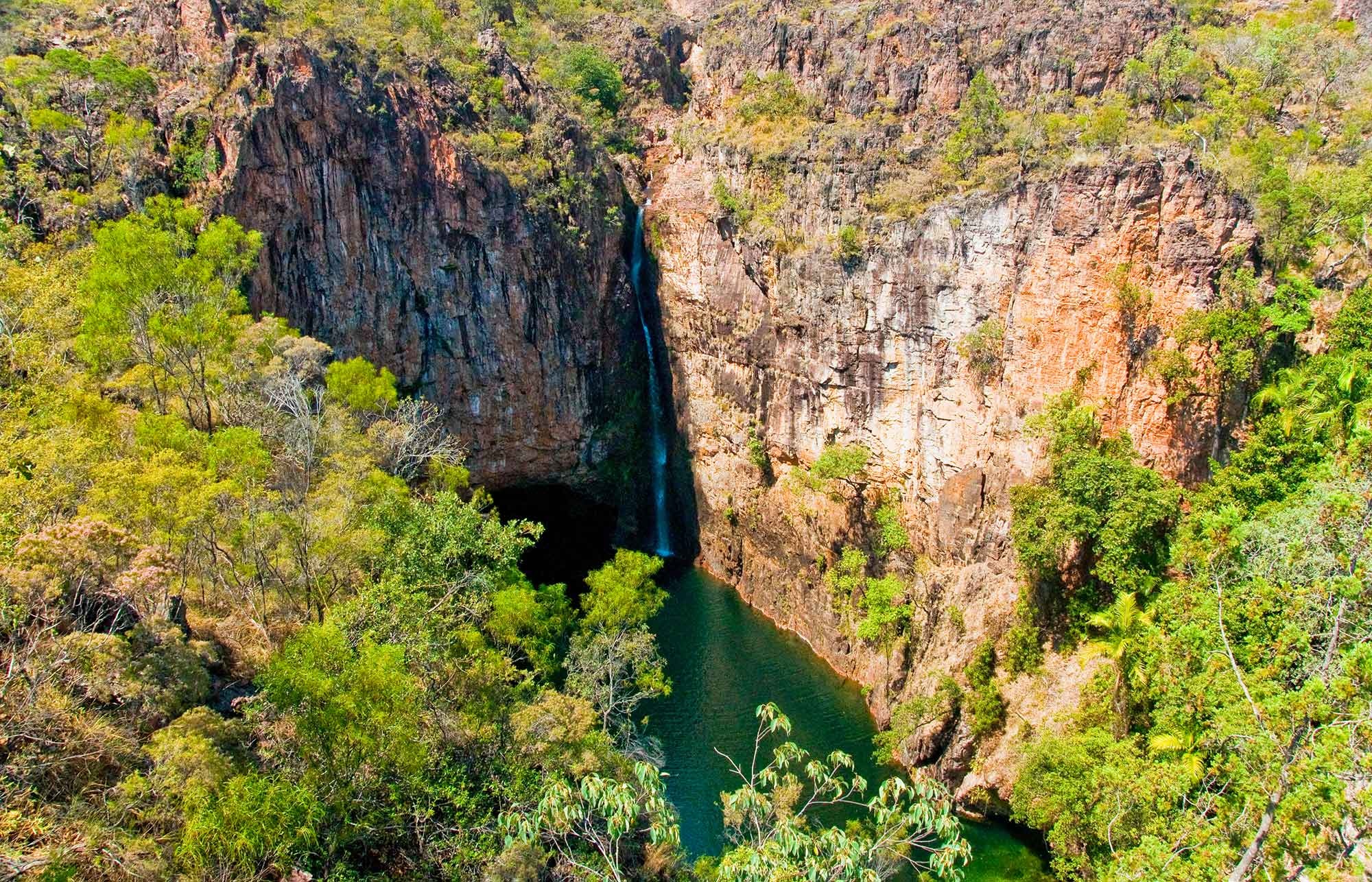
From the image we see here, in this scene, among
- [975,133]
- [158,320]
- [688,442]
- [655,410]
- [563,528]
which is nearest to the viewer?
[158,320]

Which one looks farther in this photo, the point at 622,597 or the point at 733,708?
the point at 733,708

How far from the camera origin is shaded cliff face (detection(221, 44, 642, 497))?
28.5 meters

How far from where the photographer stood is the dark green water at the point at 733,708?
21344mm

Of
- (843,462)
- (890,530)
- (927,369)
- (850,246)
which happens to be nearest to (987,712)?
(890,530)

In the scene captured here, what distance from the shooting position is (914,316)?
92.0ft

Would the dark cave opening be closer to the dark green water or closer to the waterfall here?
the waterfall

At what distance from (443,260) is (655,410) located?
12.0 metres

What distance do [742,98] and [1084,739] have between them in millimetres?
29730

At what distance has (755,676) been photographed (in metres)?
29.6

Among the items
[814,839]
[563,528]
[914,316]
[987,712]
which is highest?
[914,316]

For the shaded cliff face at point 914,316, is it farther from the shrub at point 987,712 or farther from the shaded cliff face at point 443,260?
the shaded cliff face at point 443,260

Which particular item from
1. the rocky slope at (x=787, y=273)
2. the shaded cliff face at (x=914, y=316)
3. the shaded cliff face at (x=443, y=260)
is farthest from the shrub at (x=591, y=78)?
the shaded cliff face at (x=443, y=260)

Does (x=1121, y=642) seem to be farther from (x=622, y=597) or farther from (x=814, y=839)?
(x=814, y=839)

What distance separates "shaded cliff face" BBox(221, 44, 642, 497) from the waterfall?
1063 millimetres
